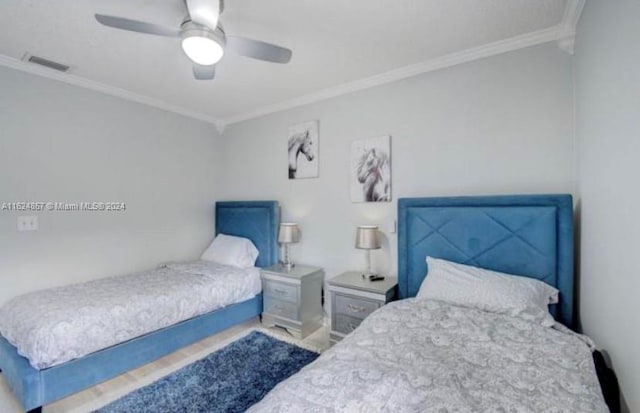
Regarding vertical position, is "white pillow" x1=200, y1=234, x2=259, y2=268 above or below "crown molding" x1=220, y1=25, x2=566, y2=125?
below

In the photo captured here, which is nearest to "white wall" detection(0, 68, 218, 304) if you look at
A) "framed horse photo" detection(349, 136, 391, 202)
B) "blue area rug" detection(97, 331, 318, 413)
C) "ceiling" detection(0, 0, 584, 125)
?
"ceiling" detection(0, 0, 584, 125)

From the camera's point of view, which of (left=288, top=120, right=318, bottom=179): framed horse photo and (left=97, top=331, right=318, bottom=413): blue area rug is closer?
(left=97, top=331, right=318, bottom=413): blue area rug

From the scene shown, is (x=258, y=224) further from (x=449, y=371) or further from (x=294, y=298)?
(x=449, y=371)

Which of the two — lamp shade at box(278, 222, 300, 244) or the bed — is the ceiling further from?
lamp shade at box(278, 222, 300, 244)

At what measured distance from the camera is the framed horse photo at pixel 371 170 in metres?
2.83

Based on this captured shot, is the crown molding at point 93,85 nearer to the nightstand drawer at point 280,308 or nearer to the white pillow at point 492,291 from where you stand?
the nightstand drawer at point 280,308

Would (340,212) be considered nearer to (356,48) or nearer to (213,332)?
(356,48)

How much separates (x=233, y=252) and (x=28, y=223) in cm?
187

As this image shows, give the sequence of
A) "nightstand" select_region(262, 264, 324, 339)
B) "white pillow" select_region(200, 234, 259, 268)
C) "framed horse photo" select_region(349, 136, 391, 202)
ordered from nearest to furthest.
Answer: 1. "framed horse photo" select_region(349, 136, 391, 202)
2. "nightstand" select_region(262, 264, 324, 339)
3. "white pillow" select_region(200, 234, 259, 268)

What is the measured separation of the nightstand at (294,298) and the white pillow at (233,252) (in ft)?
1.09

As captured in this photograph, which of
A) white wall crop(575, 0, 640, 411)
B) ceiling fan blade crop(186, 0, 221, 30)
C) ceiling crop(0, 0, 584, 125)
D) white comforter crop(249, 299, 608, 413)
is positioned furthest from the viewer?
ceiling crop(0, 0, 584, 125)

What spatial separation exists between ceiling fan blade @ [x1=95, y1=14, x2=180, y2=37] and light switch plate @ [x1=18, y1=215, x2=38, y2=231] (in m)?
2.08

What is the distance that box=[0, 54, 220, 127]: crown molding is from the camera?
2520mm

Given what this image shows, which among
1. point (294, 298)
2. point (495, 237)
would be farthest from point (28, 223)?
point (495, 237)
